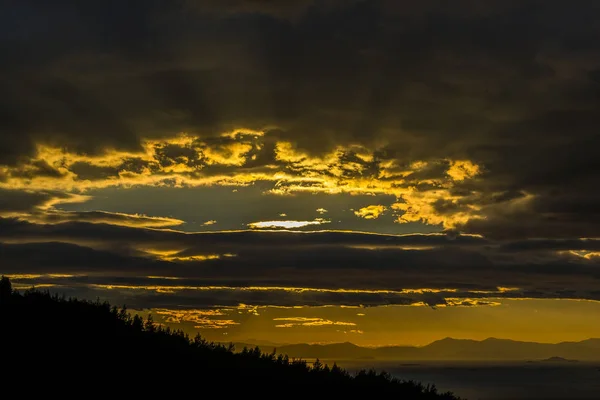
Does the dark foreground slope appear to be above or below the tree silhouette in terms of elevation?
below

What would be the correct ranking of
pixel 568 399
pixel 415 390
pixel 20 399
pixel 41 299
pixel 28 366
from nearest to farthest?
pixel 20 399 < pixel 28 366 < pixel 41 299 < pixel 415 390 < pixel 568 399

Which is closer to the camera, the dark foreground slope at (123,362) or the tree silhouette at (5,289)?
the dark foreground slope at (123,362)

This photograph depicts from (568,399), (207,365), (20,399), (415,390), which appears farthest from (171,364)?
(568,399)

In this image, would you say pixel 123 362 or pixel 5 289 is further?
pixel 5 289

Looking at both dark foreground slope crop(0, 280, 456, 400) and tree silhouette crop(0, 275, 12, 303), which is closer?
dark foreground slope crop(0, 280, 456, 400)

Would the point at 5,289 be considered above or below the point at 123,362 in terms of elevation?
above

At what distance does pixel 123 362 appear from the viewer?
19531 mm

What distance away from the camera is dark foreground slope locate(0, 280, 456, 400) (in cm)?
1786

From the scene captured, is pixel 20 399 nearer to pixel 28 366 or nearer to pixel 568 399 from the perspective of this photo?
pixel 28 366

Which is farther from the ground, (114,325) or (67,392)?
(114,325)

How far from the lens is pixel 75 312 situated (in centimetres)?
2247

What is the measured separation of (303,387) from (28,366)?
7.84m

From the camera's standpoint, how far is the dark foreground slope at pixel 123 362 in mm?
17859

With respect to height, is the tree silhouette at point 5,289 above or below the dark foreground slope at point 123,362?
above
